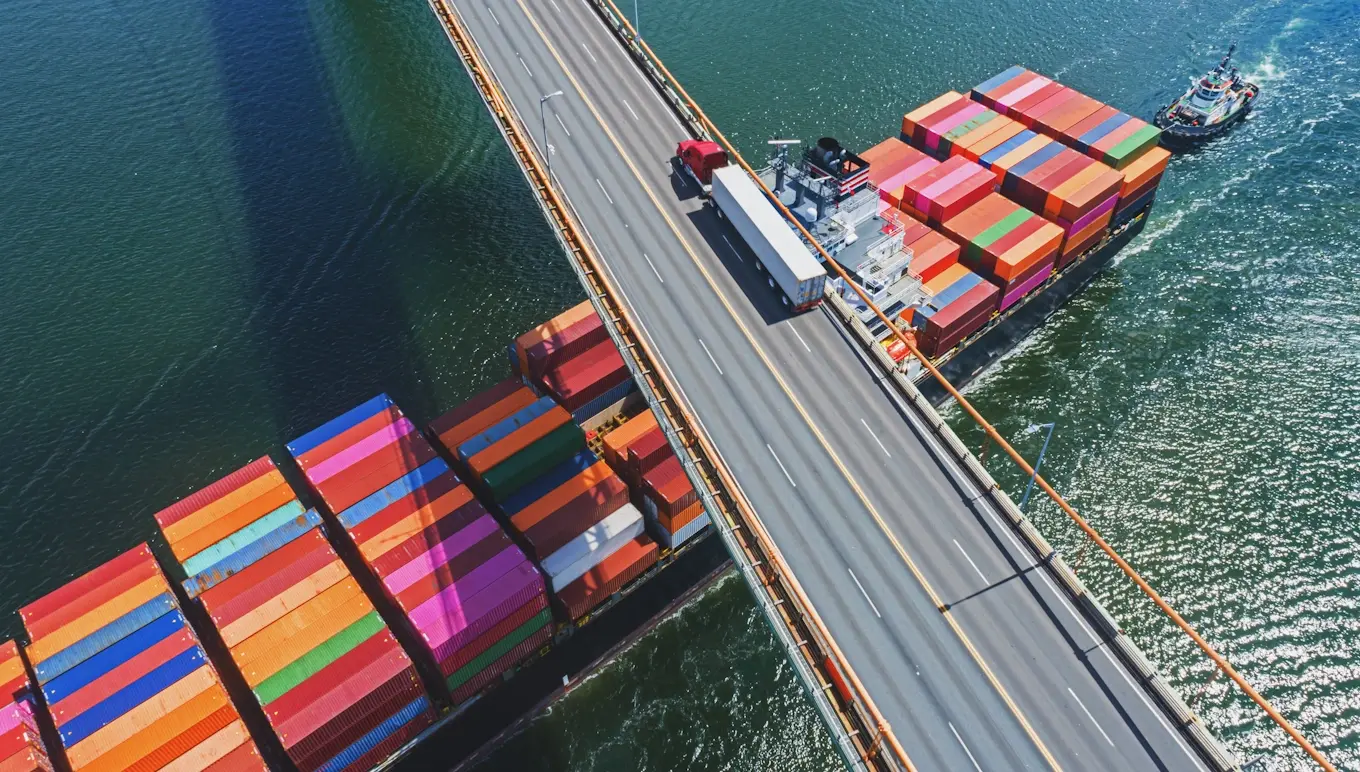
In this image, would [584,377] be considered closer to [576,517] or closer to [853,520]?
[576,517]

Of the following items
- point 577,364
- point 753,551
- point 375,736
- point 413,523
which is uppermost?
point 577,364

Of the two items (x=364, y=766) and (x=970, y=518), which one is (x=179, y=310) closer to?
(x=364, y=766)

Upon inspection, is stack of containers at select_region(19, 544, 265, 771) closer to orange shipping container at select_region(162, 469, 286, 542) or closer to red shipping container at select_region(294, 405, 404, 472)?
orange shipping container at select_region(162, 469, 286, 542)

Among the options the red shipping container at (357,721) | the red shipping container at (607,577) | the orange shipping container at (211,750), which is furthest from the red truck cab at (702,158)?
the orange shipping container at (211,750)

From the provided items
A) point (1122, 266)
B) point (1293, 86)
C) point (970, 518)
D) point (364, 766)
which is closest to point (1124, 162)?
point (1122, 266)

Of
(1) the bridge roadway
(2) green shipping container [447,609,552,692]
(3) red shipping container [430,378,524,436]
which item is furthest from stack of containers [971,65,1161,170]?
(2) green shipping container [447,609,552,692]

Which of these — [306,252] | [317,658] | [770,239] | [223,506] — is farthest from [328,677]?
[306,252]

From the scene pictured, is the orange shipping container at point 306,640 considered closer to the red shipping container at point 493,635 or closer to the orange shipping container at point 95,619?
the red shipping container at point 493,635
